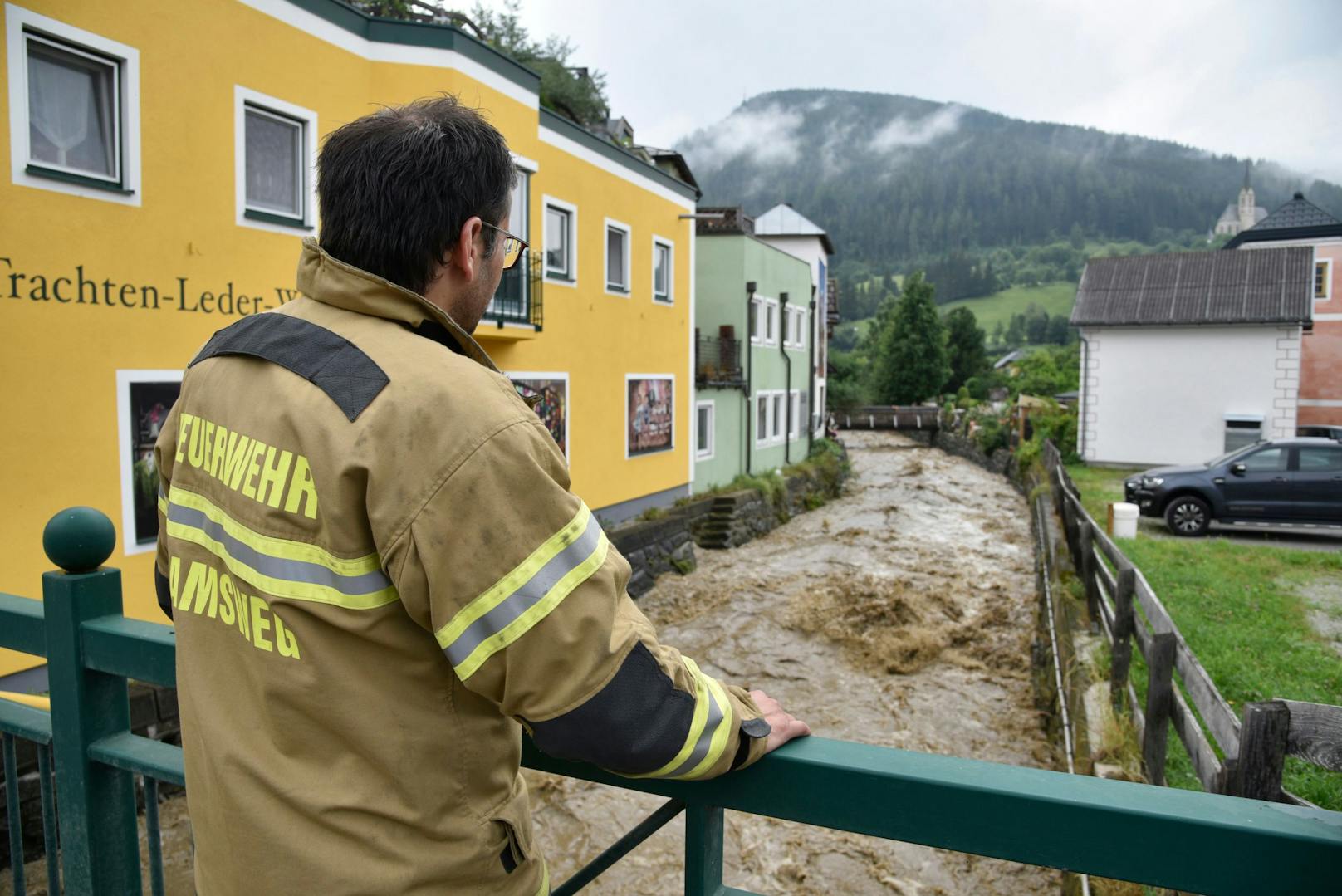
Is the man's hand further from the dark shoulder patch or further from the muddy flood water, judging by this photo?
the dark shoulder patch

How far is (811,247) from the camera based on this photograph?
41719mm

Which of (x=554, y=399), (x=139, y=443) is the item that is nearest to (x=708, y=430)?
(x=554, y=399)

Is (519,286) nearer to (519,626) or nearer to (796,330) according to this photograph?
(519,626)

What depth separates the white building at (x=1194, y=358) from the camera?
25469mm

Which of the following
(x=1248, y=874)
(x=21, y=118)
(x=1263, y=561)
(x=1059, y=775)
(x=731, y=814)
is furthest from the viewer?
(x=1263, y=561)

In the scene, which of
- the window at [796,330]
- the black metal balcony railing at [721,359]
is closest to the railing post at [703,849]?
the black metal balcony railing at [721,359]

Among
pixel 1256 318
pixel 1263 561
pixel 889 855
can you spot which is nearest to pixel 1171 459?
pixel 1256 318

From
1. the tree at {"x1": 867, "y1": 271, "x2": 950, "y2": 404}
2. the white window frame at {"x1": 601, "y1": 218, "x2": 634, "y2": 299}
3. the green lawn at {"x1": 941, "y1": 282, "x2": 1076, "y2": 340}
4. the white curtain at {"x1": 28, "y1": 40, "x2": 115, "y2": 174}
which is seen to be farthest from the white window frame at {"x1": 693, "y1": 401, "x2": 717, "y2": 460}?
the green lawn at {"x1": 941, "y1": 282, "x2": 1076, "y2": 340}

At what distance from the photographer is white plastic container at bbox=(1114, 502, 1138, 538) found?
1399cm

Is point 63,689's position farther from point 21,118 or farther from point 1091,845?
point 21,118

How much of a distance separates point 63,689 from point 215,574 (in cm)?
104

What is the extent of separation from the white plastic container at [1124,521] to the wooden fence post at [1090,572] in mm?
1992

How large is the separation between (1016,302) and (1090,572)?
6097 inches

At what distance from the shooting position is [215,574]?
1.47m
